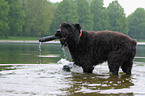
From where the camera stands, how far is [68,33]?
7.89 meters

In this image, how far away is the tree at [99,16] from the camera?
76.6m

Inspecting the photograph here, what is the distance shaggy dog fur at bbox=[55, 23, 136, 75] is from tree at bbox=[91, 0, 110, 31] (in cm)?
6798

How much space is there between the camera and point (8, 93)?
5.53m

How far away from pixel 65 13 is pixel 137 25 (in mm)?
25565

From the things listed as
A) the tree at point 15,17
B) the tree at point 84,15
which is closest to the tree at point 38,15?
the tree at point 15,17

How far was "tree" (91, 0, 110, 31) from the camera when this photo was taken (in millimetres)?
76562

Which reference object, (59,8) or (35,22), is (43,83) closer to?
(35,22)

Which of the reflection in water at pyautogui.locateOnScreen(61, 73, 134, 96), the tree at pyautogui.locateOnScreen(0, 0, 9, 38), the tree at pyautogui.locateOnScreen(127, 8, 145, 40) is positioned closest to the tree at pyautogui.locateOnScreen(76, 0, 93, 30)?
the tree at pyautogui.locateOnScreen(127, 8, 145, 40)

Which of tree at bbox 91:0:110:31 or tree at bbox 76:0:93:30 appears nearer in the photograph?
tree at bbox 76:0:93:30

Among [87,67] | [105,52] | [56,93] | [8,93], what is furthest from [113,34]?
[8,93]

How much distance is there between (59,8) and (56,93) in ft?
219

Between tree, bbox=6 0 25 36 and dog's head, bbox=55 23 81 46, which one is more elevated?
tree, bbox=6 0 25 36

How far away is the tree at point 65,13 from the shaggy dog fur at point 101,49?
60.9 metres

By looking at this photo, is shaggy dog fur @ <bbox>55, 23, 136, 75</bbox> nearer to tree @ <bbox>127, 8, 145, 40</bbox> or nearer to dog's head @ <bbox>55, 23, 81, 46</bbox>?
dog's head @ <bbox>55, 23, 81, 46</bbox>
